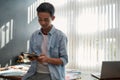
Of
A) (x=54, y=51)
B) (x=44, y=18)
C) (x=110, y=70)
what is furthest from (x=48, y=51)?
(x=110, y=70)

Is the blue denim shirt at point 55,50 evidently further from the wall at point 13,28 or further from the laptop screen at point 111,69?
the wall at point 13,28

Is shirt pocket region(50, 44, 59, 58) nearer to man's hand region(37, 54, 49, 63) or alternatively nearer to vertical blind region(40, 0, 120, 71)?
man's hand region(37, 54, 49, 63)

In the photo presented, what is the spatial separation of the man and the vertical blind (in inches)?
98.7

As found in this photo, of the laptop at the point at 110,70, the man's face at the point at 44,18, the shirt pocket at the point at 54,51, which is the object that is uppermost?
the man's face at the point at 44,18

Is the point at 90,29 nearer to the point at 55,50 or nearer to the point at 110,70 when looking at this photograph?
the point at 110,70

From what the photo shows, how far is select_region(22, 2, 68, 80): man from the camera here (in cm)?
142

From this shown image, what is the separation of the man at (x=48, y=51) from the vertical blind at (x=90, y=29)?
8.23 feet

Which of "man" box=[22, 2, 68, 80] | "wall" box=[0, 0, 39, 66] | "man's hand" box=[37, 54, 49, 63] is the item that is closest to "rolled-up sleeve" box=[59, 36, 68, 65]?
"man" box=[22, 2, 68, 80]

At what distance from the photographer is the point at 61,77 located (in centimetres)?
146

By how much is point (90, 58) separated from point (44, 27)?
2658 millimetres

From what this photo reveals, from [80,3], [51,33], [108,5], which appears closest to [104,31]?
[108,5]

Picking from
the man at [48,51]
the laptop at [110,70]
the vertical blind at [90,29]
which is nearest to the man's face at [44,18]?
the man at [48,51]

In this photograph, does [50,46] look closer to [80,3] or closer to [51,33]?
[51,33]

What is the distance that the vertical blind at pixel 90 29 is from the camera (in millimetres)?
3799
